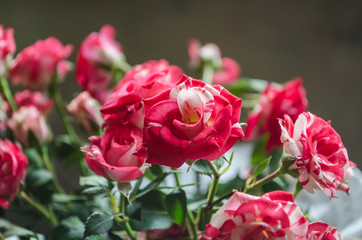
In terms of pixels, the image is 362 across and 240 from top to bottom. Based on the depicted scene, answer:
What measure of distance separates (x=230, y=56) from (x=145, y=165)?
36.3 inches

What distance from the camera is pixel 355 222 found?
1.27ft

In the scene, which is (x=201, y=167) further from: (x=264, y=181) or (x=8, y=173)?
(x=8, y=173)

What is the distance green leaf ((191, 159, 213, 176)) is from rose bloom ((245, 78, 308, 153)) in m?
0.13

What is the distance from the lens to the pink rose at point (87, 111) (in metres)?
0.39

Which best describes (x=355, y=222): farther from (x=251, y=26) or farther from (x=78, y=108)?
(x=251, y=26)

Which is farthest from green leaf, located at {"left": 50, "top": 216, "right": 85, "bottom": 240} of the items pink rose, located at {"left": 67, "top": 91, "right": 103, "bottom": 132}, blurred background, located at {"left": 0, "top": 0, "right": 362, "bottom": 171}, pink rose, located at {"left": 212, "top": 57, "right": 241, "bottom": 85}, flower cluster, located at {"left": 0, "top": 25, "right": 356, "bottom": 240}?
blurred background, located at {"left": 0, "top": 0, "right": 362, "bottom": 171}

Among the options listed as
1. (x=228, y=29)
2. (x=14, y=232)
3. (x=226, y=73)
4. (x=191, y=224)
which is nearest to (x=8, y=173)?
(x=14, y=232)

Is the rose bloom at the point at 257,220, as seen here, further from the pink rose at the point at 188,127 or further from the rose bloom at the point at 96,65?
the rose bloom at the point at 96,65

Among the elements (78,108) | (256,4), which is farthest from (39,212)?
(256,4)

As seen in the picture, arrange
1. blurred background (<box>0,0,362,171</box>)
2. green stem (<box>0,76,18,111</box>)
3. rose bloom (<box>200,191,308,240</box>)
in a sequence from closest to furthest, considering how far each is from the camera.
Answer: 1. rose bloom (<box>200,191,308,240</box>)
2. green stem (<box>0,76,18,111</box>)
3. blurred background (<box>0,0,362,171</box>)

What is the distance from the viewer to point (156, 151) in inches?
9.0

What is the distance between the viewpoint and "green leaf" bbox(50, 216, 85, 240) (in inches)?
12.3

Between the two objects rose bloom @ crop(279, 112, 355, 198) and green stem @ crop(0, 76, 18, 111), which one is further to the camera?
green stem @ crop(0, 76, 18, 111)

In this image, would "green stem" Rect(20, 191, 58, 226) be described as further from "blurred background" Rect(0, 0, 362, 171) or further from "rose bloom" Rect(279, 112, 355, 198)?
"blurred background" Rect(0, 0, 362, 171)
